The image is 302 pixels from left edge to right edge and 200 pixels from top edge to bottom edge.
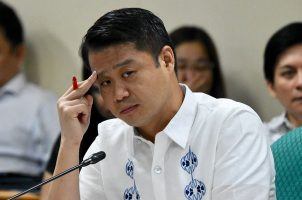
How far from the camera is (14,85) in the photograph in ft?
10.4

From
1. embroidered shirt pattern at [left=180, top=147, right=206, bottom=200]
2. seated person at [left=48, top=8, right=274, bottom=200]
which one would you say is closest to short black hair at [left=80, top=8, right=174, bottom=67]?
seated person at [left=48, top=8, right=274, bottom=200]

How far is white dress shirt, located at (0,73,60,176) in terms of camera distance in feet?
10.1

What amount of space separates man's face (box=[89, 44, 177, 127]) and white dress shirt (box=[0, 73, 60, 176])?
1568 millimetres

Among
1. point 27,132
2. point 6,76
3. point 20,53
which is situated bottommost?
point 27,132

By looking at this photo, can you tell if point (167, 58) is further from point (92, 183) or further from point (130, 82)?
point (92, 183)

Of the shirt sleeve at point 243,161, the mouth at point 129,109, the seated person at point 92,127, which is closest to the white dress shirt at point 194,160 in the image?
the shirt sleeve at point 243,161

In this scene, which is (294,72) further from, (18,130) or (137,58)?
(18,130)

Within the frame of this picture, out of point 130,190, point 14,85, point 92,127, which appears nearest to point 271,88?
point 92,127

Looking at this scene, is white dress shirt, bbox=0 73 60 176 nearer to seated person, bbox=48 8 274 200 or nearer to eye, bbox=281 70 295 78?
eye, bbox=281 70 295 78

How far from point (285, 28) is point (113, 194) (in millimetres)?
1145

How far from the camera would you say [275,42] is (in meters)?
2.51

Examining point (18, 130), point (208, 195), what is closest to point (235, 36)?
point (18, 130)

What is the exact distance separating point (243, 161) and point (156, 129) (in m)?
0.25

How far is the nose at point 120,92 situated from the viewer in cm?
153
